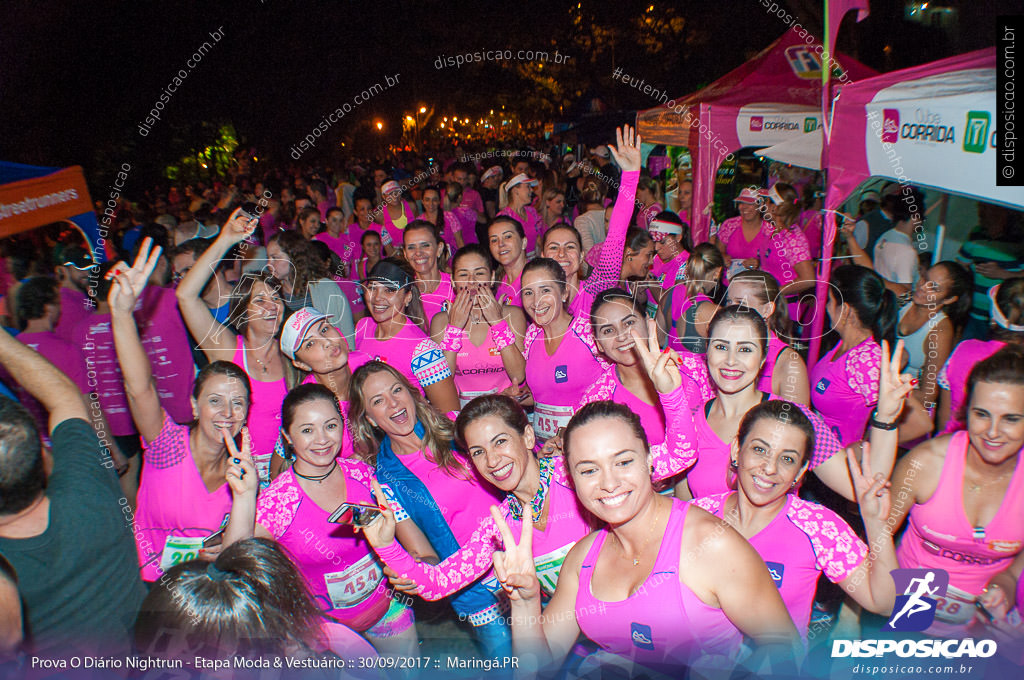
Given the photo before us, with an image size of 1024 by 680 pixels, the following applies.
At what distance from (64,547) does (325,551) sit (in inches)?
36.5

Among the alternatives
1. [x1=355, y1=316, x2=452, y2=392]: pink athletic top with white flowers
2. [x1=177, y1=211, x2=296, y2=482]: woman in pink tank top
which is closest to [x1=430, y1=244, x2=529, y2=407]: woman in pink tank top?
[x1=355, y1=316, x2=452, y2=392]: pink athletic top with white flowers

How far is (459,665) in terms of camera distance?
278 centimetres

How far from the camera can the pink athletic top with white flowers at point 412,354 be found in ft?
11.7

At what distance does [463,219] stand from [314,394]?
6.43 m

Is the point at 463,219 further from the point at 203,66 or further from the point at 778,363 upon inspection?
the point at 203,66

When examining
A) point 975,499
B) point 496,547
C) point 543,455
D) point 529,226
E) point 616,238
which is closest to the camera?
point 975,499

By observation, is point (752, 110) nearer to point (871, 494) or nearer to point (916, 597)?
point (871, 494)

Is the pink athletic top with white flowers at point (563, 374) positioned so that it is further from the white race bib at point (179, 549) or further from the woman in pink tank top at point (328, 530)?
the white race bib at point (179, 549)

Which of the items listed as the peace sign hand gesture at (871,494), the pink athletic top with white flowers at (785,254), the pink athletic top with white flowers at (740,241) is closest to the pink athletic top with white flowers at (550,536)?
the peace sign hand gesture at (871,494)

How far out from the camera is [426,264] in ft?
14.6

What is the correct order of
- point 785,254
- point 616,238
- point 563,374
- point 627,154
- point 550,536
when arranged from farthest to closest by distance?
point 785,254
point 616,238
point 627,154
point 563,374
point 550,536

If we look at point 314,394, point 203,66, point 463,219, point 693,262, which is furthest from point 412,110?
point 314,394

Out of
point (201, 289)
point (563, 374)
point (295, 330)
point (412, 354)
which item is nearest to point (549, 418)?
point (563, 374)

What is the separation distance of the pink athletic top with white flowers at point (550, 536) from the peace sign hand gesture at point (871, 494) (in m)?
0.58
